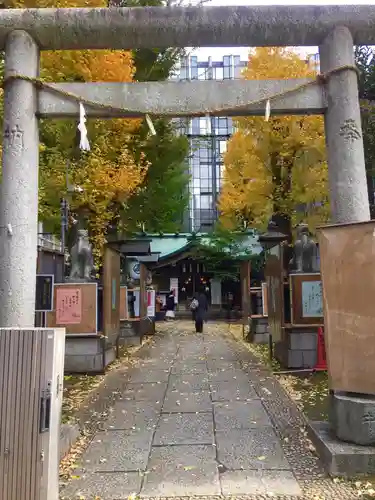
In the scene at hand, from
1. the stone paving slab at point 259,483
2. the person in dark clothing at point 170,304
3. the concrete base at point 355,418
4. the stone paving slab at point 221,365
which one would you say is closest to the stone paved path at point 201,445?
the stone paving slab at point 259,483

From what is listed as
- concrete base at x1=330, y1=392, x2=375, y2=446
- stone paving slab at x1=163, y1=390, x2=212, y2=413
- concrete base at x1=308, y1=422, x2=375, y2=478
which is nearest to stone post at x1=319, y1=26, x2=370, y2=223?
concrete base at x1=330, y1=392, x2=375, y2=446

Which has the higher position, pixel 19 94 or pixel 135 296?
pixel 19 94

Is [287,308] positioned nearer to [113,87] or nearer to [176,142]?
[113,87]

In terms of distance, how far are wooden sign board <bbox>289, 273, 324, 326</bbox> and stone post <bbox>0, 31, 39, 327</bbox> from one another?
6483 mm

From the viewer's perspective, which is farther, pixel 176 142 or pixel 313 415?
pixel 176 142

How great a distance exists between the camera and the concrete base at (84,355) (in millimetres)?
10852

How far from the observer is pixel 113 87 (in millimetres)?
6039

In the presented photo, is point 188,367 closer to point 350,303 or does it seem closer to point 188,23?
point 350,303

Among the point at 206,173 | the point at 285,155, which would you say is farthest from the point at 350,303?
the point at 206,173

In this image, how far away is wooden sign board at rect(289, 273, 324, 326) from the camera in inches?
416

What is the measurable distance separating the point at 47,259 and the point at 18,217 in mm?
5123

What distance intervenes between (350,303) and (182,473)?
255 centimetres

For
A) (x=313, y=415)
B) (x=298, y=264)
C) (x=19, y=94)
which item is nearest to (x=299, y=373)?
(x=298, y=264)

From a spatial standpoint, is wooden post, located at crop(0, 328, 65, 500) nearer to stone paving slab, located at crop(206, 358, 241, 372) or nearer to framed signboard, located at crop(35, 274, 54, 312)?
framed signboard, located at crop(35, 274, 54, 312)
